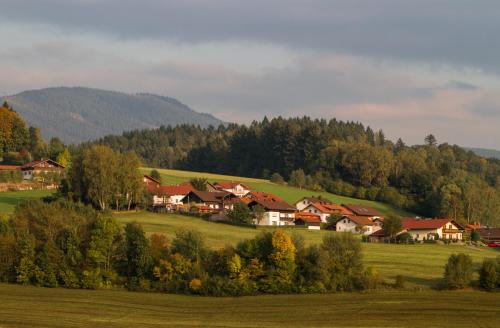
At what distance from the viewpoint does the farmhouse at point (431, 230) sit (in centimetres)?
11831

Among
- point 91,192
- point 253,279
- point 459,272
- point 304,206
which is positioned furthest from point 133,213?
point 459,272

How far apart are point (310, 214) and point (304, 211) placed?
3939 millimetres

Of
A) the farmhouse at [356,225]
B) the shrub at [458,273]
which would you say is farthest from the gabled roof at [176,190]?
the shrub at [458,273]

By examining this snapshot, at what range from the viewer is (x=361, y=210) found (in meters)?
141

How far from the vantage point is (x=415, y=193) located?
165625mm

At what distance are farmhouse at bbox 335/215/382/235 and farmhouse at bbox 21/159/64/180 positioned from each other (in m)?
46.9

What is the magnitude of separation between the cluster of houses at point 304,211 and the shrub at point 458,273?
1568 inches

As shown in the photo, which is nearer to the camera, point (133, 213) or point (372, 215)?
point (133, 213)

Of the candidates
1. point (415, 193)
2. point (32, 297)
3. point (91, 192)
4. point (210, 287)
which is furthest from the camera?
point (415, 193)

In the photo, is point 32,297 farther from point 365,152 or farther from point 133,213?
point 365,152

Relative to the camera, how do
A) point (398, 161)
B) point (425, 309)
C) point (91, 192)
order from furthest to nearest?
point (398, 161)
point (91, 192)
point (425, 309)

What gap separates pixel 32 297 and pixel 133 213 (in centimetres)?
4909

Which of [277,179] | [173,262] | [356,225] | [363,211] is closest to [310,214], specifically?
[356,225]

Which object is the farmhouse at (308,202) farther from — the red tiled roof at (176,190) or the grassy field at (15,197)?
the grassy field at (15,197)
